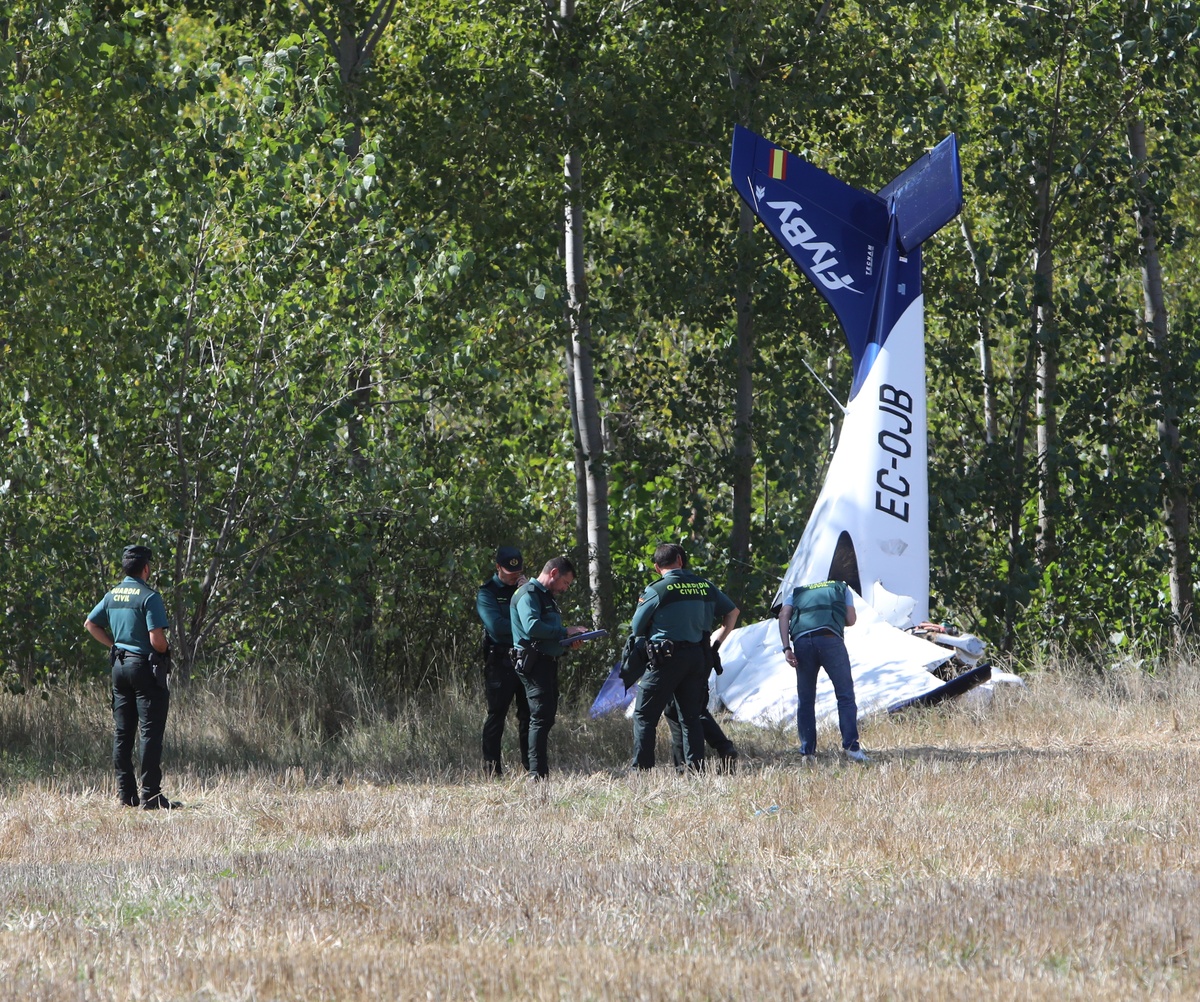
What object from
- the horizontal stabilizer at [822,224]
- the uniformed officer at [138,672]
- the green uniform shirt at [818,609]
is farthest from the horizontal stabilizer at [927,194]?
the uniformed officer at [138,672]

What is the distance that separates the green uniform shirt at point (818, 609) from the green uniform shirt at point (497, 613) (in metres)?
2.04

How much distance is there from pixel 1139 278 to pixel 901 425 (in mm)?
12414

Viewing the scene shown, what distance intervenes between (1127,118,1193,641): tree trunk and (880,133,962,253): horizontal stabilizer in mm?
2715

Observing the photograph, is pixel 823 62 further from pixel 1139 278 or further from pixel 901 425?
pixel 1139 278

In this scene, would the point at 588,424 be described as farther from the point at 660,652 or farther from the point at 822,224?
the point at 660,652

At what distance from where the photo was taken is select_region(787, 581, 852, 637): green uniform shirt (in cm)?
1107

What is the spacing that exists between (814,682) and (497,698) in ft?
7.53

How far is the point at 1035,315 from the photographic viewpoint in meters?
16.4

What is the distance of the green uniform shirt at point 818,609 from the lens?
11.1 m

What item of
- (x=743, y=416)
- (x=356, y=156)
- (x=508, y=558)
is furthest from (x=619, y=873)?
(x=356, y=156)

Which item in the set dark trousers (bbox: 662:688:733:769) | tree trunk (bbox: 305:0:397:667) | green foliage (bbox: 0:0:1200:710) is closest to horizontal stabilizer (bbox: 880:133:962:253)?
green foliage (bbox: 0:0:1200:710)

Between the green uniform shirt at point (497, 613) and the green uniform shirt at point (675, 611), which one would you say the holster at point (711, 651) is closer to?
the green uniform shirt at point (675, 611)

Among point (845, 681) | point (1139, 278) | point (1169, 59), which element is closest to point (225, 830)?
point (845, 681)

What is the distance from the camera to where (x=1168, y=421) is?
16375 mm
